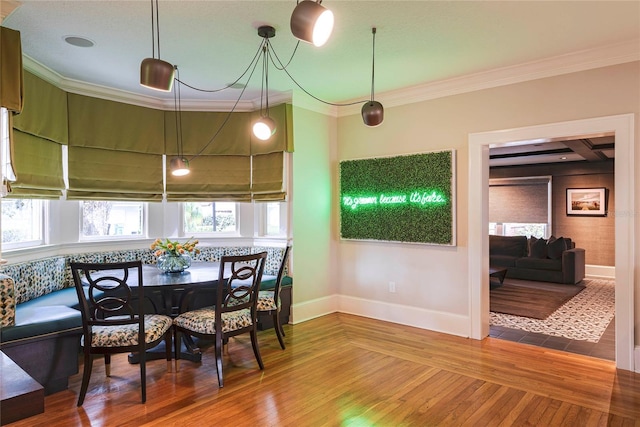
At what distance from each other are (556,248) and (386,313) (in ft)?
14.9

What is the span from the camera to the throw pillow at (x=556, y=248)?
7.66m

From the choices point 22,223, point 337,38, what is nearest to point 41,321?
point 22,223

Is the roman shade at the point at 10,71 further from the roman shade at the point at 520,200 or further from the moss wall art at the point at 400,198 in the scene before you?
the roman shade at the point at 520,200

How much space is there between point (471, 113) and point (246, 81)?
2.39 meters

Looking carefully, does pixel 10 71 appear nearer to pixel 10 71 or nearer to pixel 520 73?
pixel 10 71

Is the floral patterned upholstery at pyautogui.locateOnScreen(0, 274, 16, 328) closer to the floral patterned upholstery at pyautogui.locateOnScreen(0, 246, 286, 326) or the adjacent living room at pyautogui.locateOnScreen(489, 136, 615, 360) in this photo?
the floral patterned upholstery at pyautogui.locateOnScreen(0, 246, 286, 326)

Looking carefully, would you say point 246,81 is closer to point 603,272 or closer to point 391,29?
point 391,29

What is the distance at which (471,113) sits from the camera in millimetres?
4309

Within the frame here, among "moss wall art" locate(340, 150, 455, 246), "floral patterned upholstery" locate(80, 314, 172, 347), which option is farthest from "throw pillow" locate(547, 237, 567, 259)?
"floral patterned upholstery" locate(80, 314, 172, 347)

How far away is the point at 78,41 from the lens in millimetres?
3361

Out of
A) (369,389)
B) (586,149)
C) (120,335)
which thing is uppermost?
(586,149)

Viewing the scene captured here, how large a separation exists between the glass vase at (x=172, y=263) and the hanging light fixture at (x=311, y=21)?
2.43 m

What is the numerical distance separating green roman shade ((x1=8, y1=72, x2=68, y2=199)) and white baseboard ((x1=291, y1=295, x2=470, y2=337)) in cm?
288

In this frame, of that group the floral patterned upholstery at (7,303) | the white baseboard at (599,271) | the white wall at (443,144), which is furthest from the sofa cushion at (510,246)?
the floral patterned upholstery at (7,303)
